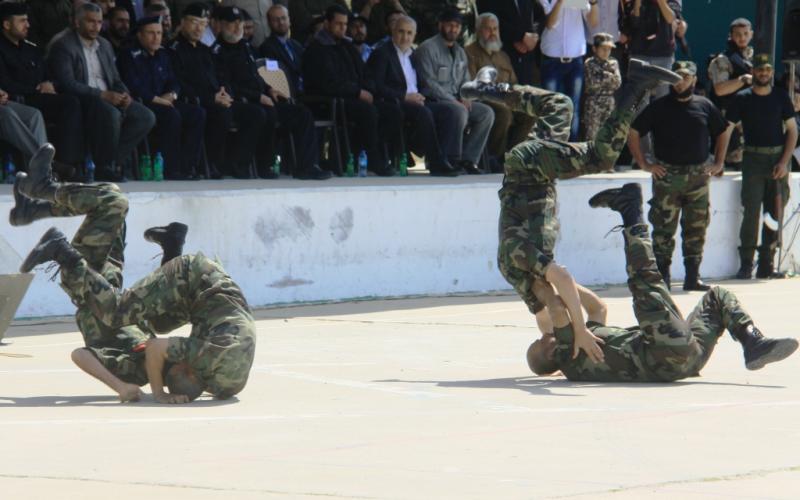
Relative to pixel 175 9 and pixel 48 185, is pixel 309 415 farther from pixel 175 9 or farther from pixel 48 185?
pixel 175 9

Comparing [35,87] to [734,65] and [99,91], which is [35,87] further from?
[734,65]

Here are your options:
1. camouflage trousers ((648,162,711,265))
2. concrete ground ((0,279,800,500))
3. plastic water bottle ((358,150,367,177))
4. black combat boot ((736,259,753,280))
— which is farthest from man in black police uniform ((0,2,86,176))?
black combat boot ((736,259,753,280))

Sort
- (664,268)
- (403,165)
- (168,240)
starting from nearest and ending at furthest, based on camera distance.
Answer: (168,240)
(664,268)
(403,165)

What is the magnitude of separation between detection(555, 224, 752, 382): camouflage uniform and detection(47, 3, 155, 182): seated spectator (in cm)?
648

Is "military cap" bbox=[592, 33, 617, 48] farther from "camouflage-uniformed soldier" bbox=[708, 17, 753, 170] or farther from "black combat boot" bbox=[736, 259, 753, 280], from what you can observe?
"black combat boot" bbox=[736, 259, 753, 280]

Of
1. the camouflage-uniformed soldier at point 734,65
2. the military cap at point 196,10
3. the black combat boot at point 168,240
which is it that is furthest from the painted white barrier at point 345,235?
the black combat boot at point 168,240

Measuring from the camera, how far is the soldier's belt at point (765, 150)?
17750 millimetres

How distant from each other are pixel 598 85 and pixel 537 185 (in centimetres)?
882

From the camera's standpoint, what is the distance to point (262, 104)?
55.8ft

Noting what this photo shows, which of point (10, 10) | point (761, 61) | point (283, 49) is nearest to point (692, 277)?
point (761, 61)

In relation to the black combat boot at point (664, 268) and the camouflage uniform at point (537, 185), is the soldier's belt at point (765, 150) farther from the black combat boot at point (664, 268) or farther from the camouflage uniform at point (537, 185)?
the camouflage uniform at point (537, 185)

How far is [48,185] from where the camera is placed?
33.0 ft

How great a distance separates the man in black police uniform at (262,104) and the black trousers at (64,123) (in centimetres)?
210

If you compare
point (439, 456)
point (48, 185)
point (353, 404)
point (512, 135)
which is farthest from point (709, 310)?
point (512, 135)
